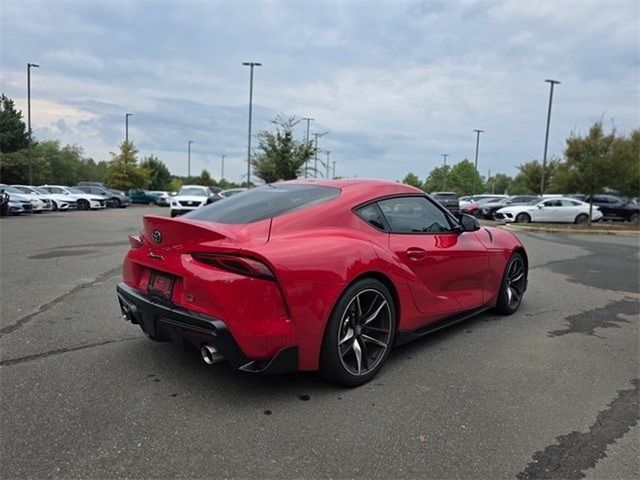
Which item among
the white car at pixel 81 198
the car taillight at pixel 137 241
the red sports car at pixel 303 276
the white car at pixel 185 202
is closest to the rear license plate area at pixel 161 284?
the red sports car at pixel 303 276

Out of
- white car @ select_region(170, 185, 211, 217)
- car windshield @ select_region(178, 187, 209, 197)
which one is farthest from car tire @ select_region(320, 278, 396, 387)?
car windshield @ select_region(178, 187, 209, 197)

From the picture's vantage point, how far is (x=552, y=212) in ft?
83.8

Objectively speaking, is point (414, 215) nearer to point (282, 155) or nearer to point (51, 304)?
point (51, 304)

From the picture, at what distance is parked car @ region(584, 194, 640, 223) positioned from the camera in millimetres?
28203

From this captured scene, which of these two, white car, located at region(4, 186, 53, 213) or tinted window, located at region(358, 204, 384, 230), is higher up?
tinted window, located at region(358, 204, 384, 230)

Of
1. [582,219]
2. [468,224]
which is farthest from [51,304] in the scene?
[582,219]

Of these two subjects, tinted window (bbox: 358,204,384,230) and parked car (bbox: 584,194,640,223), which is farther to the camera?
parked car (bbox: 584,194,640,223)

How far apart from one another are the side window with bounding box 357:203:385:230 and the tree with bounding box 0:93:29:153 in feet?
170

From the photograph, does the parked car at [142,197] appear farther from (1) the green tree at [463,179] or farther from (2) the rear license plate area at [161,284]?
(1) the green tree at [463,179]

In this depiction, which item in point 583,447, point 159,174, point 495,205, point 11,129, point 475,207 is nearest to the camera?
point 583,447

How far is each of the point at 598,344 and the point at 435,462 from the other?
2839mm

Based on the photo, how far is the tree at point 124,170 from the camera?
2057 inches

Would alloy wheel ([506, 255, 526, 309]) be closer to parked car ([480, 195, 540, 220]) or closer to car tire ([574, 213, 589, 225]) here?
car tire ([574, 213, 589, 225])

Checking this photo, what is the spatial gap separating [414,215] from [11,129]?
176 feet
